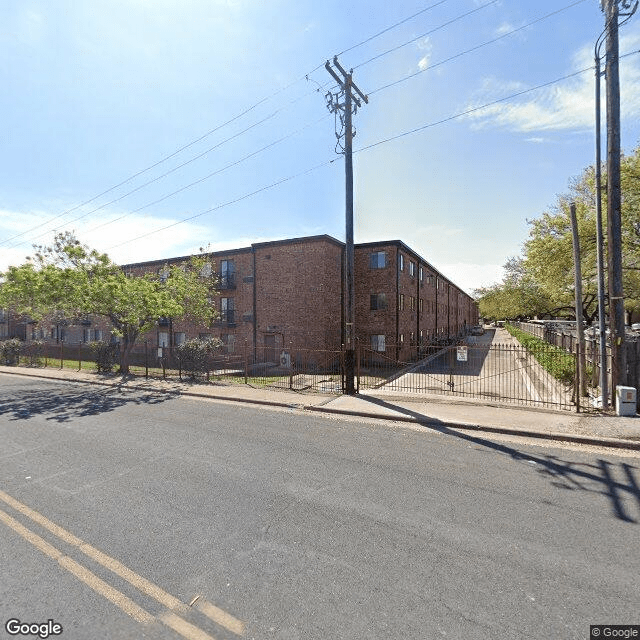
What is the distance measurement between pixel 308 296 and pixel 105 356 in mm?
12590

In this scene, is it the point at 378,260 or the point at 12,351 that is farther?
the point at 12,351

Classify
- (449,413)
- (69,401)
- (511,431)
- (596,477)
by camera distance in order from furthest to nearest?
(69,401) < (449,413) < (511,431) < (596,477)

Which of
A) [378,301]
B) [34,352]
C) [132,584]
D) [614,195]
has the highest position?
[614,195]

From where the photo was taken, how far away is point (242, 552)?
3807mm

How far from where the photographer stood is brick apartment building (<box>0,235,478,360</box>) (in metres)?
23.8

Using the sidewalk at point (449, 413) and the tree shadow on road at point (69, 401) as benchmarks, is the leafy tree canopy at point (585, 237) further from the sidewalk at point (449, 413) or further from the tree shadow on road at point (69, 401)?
the tree shadow on road at point (69, 401)

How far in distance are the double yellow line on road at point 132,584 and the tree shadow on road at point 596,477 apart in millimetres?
4870

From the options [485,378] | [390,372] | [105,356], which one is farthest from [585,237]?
[105,356]

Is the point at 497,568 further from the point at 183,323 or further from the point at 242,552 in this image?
the point at 183,323

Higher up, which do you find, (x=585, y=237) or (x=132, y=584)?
(x=585, y=237)

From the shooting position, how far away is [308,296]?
2377 centimetres

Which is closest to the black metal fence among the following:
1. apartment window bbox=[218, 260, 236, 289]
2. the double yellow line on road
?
apartment window bbox=[218, 260, 236, 289]

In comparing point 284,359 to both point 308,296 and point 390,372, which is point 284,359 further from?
point 390,372

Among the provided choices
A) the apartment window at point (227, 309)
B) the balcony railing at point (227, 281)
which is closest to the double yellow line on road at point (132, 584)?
the apartment window at point (227, 309)
